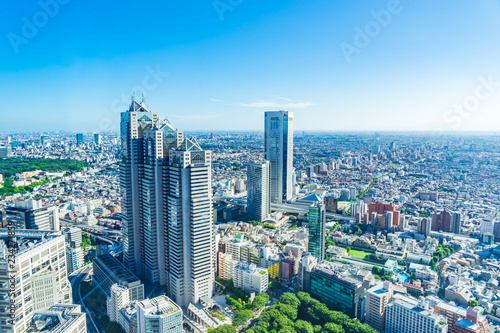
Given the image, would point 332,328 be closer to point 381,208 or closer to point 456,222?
point 456,222

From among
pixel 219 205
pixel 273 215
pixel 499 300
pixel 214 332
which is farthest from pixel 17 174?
pixel 499 300

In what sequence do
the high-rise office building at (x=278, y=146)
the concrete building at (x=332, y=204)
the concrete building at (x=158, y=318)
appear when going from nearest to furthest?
the concrete building at (x=158, y=318)
the concrete building at (x=332, y=204)
the high-rise office building at (x=278, y=146)

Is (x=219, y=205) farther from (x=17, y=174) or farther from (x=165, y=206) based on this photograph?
(x=17, y=174)

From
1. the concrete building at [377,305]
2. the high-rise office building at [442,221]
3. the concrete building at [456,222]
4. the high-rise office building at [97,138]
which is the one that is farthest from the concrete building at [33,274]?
the high-rise office building at [97,138]

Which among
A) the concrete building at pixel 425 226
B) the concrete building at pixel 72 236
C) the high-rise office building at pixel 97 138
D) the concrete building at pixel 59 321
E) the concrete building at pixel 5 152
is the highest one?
the high-rise office building at pixel 97 138

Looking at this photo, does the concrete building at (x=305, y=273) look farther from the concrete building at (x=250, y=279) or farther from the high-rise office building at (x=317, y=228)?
the high-rise office building at (x=317, y=228)

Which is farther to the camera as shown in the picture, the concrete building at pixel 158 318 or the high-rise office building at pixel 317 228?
the high-rise office building at pixel 317 228

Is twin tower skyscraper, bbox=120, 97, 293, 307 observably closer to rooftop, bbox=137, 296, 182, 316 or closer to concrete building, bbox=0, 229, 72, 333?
rooftop, bbox=137, 296, 182, 316

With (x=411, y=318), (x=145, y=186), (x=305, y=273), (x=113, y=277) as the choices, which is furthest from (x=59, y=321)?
(x=411, y=318)
